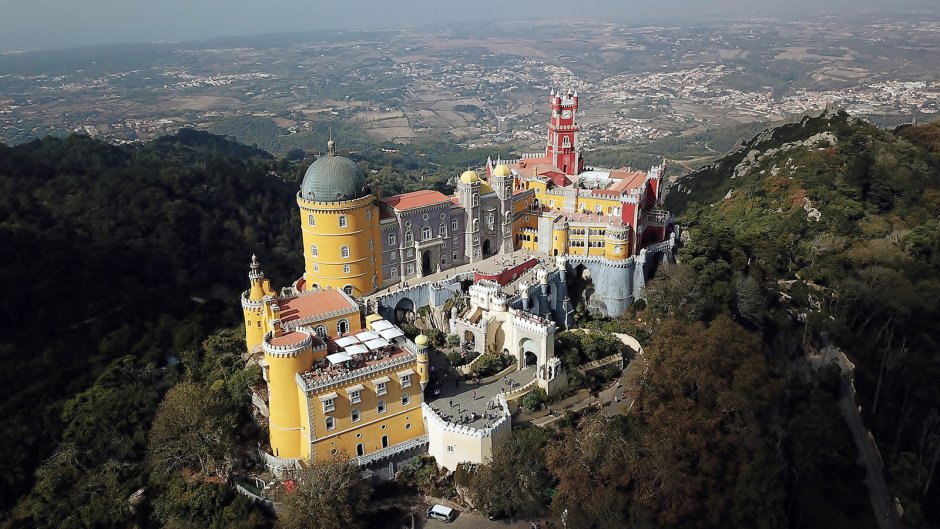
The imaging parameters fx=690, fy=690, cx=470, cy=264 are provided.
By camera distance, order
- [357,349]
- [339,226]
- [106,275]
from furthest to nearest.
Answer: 1. [106,275]
2. [339,226]
3. [357,349]

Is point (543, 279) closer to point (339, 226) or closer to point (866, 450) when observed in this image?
point (339, 226)

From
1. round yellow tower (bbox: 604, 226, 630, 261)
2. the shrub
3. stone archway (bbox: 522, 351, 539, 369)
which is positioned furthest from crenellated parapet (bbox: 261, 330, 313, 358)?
round yellow tower (bbox: 604, 226, 630, 261)

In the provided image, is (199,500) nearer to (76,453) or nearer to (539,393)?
(76,453)

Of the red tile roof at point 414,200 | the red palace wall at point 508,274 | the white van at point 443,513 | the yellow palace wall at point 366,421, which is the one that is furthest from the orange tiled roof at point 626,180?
the white van at point 443,513

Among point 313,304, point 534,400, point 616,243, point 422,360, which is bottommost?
point 534,400

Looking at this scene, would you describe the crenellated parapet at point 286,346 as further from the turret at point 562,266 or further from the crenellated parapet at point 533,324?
the turret at point 562,266

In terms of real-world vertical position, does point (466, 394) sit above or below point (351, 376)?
below

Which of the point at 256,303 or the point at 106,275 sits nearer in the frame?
the point at 256,303

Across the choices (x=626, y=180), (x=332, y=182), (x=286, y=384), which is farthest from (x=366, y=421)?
(x=626, y=180)
